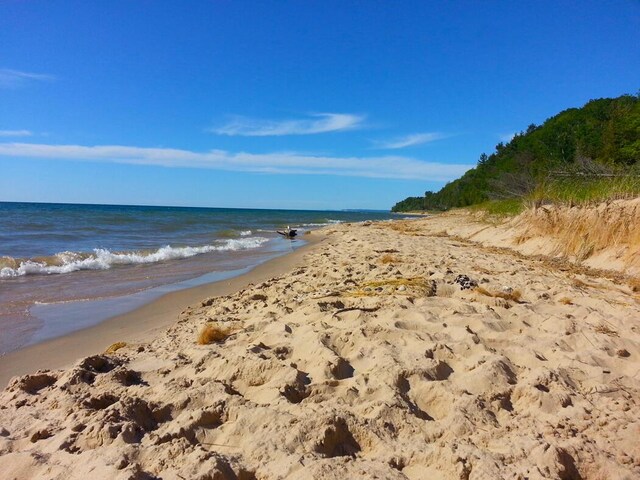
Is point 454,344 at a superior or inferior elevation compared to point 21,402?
superior

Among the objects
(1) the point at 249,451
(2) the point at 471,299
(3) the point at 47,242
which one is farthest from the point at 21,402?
(3) the point at 47,242

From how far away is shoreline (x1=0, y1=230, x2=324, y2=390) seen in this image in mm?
4244

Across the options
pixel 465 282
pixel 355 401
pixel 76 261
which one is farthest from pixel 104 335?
pixel 76 261

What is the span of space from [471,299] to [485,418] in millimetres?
2731

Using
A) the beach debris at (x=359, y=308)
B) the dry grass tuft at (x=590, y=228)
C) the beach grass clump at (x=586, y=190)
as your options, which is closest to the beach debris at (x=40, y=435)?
the beach debris at (x=359, y=308)

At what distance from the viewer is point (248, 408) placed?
272 centimetres

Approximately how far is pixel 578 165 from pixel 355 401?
464 inches

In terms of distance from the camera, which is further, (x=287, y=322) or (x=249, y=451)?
(x=287, y=322)

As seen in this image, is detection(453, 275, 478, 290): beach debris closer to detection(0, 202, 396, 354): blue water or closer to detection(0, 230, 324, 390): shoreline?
detection(0, 230, 324, 390): shoreline

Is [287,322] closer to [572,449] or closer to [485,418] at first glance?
[485,418]

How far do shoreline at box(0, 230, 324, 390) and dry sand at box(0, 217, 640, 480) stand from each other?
44 cm

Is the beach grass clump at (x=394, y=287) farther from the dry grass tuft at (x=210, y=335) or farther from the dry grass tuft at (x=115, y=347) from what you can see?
the dry grass tuft at (x=115, y=347)

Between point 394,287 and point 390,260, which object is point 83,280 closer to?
point 390,260

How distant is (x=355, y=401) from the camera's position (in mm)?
2818
